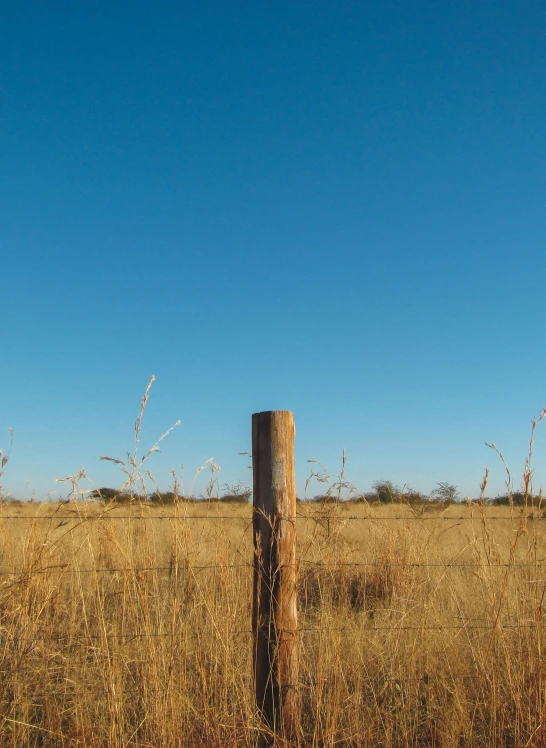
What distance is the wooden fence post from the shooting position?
2.69 meters

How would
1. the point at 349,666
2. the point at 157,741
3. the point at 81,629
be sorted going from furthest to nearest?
the point at 81,629 < the point at 349,666 < the point at 157,741

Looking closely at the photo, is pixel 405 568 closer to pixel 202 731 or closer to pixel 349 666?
pixel 349 666

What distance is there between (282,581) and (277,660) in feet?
1.10

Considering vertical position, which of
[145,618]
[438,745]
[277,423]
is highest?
[277,423]

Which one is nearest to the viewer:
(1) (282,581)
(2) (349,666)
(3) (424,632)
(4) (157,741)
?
(4) (157,741)

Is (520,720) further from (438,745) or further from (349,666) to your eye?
(349,666)

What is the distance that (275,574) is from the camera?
274 centimetres

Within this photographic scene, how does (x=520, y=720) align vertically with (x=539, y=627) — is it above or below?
below

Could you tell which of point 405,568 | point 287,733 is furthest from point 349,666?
point 405,568

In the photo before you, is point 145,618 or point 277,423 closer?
point 145,618

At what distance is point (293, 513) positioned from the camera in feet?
9.36

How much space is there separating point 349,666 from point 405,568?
2.84 metres

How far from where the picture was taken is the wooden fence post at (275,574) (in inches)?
106

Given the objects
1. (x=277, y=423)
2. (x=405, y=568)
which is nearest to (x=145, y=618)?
(x=277, y=423)
